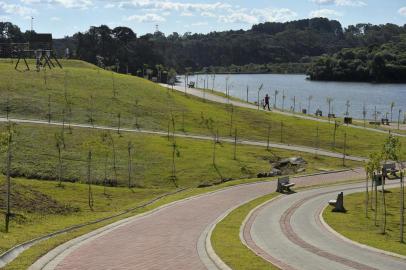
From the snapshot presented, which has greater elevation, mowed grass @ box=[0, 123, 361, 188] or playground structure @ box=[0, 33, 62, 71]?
playground structure @ box=[0, 33, 62, 71]

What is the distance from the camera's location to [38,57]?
93.8 m

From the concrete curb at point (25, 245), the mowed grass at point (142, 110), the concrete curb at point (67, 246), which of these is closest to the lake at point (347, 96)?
the mowed grass at point (142, 110)

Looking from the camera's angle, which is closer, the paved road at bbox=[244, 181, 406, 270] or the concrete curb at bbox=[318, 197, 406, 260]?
the paved road at bbox=[244, 181, 406, 270]

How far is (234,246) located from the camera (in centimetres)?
2356

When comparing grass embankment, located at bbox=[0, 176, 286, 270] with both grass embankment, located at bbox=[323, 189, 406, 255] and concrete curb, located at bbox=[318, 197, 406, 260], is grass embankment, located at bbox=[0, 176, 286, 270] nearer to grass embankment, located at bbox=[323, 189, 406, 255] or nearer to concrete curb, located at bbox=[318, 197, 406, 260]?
grass embankment, located at bbox=[323, 189, 406, 255]

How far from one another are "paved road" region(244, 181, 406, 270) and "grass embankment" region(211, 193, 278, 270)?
1.71ft

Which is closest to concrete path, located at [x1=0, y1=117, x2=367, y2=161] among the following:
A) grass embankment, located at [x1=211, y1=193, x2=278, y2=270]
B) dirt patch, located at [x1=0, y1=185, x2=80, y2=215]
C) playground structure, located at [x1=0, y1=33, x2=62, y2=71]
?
dirt patch, located at [x1=0, y1=185, x2=80, y2=215]

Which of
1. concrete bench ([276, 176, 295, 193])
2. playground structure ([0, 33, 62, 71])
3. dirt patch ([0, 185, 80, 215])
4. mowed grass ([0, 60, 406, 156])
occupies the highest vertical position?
playground structure ([0, 33, 62, 71])

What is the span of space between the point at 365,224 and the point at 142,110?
44.1 metres

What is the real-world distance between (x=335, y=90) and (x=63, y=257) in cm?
16204

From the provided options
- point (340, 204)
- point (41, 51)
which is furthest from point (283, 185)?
point (41, 51)

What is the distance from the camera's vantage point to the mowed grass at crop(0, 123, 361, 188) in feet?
152

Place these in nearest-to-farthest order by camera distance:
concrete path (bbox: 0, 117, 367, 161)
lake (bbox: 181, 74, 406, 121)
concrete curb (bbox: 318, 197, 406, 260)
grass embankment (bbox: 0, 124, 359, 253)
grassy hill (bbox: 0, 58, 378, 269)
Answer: concrete curb (bbox: 318, 197, 406, 260) < grass embankment (bbox: 0, 124, 359, 253) < grassy hill (bbox: 0, 58, 378, 269) < concrete path (bbox: 0, 117, 367, 161) < lake (bbox: 181, 74, 406, 121)

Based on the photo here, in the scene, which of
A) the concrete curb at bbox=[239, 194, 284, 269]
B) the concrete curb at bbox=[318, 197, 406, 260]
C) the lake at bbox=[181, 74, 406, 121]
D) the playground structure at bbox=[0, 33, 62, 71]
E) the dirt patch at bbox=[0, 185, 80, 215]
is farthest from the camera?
the lake at bbox=[181, 74, 406, 121]
